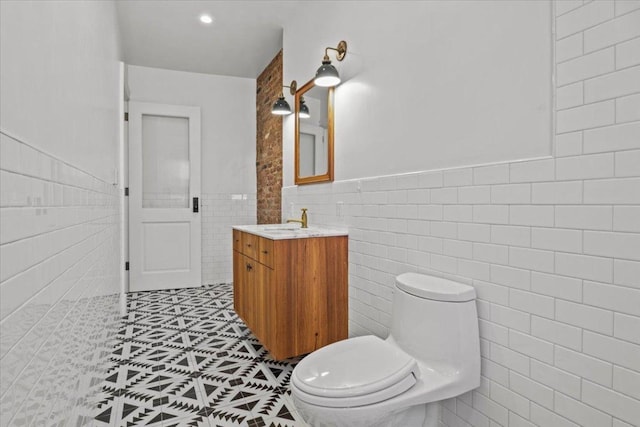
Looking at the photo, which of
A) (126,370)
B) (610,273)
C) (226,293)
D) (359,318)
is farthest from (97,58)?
(226,293)

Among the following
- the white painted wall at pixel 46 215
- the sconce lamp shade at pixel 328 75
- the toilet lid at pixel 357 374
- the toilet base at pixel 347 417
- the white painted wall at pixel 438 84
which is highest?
the sconce lamp shade at pixel 328 75

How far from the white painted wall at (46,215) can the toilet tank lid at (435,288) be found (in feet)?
4.10

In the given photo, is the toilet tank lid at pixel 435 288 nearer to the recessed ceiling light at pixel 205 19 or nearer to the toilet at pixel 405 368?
the toilet at pixel 405 368

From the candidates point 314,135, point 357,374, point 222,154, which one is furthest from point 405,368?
point 222,154

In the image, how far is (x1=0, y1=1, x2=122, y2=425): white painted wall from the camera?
63cm

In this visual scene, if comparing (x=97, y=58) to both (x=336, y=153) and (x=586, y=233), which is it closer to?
(x=336, y=153)

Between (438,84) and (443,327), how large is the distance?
1.09 metres

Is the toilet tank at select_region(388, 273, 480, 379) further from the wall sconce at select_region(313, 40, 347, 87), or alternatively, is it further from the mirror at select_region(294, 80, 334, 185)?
the wall sconce at select_region(313, 40, 347, 87)

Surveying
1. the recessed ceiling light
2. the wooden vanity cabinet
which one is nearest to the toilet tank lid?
the wooden vanity cabinet

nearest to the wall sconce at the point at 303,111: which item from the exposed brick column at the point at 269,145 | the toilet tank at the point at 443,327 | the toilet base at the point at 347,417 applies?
the exposed brick column at the point at 269,145

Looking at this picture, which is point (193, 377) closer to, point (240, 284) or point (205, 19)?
point (240, 284)

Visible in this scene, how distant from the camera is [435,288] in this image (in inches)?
57.9

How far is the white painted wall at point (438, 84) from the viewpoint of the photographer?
4.16 ft

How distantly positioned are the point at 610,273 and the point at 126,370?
260 cm
